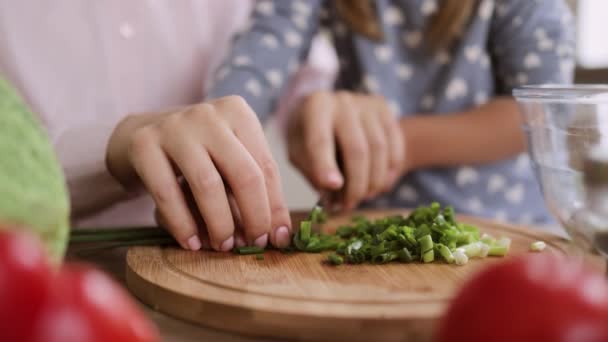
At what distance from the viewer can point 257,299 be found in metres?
0.58

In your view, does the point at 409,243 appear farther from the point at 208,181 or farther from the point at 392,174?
the point at 392,174

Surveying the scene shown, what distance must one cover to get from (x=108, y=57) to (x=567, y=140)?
36.9 inches

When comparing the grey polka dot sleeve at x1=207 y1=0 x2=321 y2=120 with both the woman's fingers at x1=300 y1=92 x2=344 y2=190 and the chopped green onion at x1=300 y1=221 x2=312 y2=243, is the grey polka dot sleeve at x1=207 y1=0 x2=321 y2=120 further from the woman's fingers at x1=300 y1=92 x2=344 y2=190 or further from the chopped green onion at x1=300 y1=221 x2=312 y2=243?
the chopped green onion at x1=300 y1=221 x2=312 y2=243

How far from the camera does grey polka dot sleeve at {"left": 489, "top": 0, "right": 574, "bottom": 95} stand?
1292 mm

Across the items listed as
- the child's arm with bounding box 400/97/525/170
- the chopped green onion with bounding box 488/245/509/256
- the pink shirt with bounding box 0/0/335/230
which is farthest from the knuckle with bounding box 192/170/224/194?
the child's arm with bounding box 400/97/525/170

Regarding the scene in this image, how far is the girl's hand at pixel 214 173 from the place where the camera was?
722 millimetres

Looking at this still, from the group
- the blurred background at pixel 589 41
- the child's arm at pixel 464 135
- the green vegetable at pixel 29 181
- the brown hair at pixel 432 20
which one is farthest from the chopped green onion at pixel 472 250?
the blurred background at pixel 589 41

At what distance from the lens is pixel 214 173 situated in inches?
28.3

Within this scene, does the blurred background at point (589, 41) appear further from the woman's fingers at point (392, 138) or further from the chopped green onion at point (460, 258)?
the chopped green onion at point (460, 258)

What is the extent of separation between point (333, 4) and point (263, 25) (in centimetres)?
20

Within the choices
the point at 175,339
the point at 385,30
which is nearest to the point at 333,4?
the point at 385,30

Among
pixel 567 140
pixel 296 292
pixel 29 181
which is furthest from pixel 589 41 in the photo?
pixel 29 181

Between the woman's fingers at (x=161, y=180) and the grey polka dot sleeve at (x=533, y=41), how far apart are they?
856mm

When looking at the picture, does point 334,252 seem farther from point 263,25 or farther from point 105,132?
point 263,25
